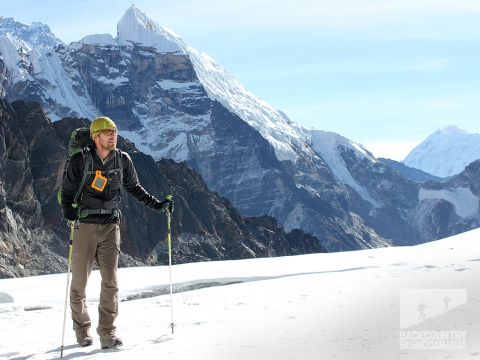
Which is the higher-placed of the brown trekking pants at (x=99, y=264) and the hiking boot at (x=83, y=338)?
the brown trekking pants at (x=99, y=264)

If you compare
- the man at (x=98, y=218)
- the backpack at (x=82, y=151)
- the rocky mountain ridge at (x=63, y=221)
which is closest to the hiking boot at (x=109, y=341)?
the man at (x=98, y=218)

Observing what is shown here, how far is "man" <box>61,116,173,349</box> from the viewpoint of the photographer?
7598 mm

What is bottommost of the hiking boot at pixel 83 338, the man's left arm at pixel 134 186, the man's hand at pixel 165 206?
the hiking boot at pixel 83 338

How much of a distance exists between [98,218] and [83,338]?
1390 millimetres

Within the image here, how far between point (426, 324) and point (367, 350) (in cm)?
100

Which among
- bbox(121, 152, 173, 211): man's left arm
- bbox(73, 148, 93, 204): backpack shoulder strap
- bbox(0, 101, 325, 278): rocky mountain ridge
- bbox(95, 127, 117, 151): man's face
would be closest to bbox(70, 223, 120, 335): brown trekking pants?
bbox(73, 148, 93, 204): backpack shoulder strap

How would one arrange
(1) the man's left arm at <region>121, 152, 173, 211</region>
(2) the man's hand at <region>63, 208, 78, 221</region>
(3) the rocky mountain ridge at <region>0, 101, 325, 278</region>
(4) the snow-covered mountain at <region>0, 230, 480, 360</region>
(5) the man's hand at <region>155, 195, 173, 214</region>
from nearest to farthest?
(4) the snow-covered mountain at <region>0, 230, 480, 360</region>
(2) the man's hand at <region>63, 208, 78, 221</region>
(1) the man's left arm at <region>121, 152, 173, 211</region>
(5) the man's hand at <region>155, 195, 173, 214</region>
(3) the rocky mountain ridge at <region>0, 101, 325, 278</region>

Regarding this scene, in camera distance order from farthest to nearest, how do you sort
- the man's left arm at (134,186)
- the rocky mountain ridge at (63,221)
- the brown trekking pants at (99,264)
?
1. the rocky mountain ridge at (63,221)
2. the man's left arm at (134,186)
3. the brown trekking pants at (99,264)

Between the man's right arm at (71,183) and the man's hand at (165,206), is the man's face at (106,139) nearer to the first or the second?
the man's right arm at (71,183)

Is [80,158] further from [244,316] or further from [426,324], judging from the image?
[426,324]

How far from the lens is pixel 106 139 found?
7641 mm

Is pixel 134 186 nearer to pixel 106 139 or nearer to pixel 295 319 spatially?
pixel 106 139

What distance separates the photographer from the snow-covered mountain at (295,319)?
A: 6.87 m

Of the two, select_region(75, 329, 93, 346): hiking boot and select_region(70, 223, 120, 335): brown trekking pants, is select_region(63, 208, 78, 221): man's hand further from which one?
select_region(75, 329, 93, 346): hiking boot
